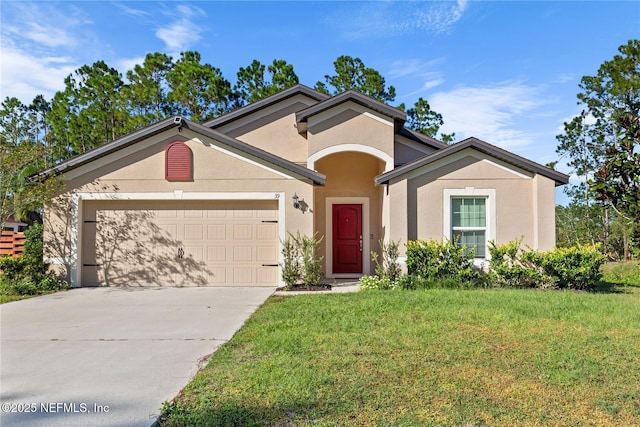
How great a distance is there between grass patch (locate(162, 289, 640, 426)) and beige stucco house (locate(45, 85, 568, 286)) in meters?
4.04

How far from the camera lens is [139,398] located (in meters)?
4.18

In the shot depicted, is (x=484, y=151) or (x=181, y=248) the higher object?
(x=484, y=151)

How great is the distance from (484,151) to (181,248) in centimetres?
867

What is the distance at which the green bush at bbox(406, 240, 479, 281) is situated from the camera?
11.0 m

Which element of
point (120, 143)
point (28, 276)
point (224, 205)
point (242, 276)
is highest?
point (120, 143)

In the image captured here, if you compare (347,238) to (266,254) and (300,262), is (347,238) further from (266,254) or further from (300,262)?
(266,254)

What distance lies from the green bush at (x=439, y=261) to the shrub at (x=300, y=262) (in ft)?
8.09

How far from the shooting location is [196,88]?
23.1 metres

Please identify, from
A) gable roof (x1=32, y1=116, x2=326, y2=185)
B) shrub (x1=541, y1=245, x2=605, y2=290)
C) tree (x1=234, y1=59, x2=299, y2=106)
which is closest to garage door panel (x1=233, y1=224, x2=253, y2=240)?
gable roof (x1=32, y1=116, x2=326, y2=185)

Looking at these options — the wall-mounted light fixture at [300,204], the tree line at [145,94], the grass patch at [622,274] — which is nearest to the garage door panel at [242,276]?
the wall-mounted light fixture at [300,204]

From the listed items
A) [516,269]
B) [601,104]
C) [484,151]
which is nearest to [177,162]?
[484,151]

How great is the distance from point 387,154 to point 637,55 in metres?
14.7

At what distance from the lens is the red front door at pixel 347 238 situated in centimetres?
1380

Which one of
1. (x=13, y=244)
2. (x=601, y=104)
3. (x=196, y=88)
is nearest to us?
(x=13, y=244)
